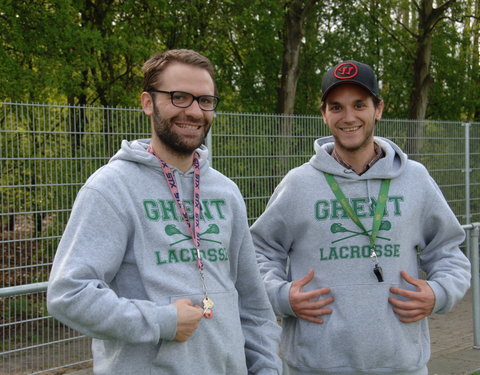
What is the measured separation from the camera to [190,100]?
2.44 meters

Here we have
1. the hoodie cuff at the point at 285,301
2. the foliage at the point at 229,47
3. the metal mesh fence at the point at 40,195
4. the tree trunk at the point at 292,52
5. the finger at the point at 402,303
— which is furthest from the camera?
the tree trunk at the point at 292,52

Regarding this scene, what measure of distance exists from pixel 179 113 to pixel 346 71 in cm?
101

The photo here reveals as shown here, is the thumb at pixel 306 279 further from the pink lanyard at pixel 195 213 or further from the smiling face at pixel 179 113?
the smiling face at pixel 179 113

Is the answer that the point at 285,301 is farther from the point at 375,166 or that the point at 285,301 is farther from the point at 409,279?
the point at 375,166

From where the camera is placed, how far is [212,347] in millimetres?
2357

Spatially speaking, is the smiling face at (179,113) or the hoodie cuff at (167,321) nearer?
the hoodie cuff at (167,321)

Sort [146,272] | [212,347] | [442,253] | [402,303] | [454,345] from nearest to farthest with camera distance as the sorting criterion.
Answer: [146,272] < [212,347] < [402,303] < [442,253] < [454,345]

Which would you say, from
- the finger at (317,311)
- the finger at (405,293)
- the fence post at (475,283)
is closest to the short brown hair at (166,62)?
the finger at (317,311)

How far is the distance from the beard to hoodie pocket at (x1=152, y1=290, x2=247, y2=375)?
1.77 ft

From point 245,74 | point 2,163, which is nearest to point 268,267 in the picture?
point 2,163

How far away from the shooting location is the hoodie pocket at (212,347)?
226 cm

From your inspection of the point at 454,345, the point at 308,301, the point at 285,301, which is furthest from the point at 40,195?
the point at 454,345

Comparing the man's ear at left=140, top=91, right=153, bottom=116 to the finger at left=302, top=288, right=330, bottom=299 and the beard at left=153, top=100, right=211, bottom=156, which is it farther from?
the finger at left=302, top=288, right=330, bottom=299

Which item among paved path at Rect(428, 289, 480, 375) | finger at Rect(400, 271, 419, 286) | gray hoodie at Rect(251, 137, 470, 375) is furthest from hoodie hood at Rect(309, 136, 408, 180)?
paved path at Rect(428, 289, 480, 375)
